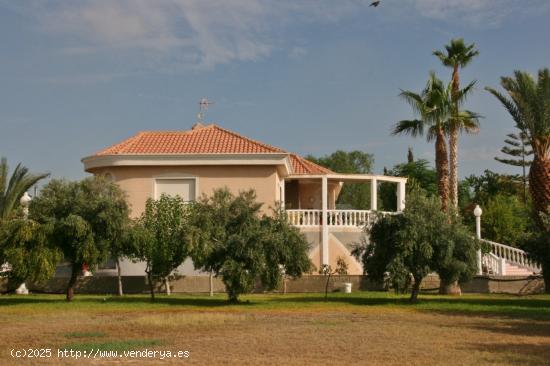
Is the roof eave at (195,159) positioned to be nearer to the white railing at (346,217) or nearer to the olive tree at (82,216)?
the white railing at (346,217)

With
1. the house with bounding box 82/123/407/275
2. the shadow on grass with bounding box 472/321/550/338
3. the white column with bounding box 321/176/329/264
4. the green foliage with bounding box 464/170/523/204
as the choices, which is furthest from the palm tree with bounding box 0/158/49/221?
the green foliage with bounding box 464/170/523/204

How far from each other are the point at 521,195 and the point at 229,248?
4457 cm

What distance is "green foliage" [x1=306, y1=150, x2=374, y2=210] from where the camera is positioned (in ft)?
271

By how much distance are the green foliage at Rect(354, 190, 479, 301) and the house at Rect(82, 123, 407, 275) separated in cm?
594

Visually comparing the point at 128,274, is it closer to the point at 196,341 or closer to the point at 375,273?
the point at 375,273

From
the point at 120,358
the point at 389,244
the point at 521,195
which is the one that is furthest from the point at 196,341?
the point at 521,195

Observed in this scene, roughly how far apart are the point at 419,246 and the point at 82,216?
11.3 m

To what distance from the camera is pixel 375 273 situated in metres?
26.1


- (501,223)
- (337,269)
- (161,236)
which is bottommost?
(337,269)

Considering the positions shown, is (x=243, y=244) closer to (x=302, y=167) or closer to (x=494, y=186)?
(x=302, y=167)

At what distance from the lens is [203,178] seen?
108ft

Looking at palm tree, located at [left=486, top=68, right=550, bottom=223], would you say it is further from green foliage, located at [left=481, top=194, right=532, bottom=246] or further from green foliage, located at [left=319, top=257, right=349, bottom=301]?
green foliage, located at [left=481, top=194, right=532, bottom=246]

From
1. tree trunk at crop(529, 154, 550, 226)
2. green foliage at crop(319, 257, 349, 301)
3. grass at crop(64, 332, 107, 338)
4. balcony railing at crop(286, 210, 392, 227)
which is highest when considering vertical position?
tree trunk at crop(529, 154, 550, 226)

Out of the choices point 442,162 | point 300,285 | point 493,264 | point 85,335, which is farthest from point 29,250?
point 493,264
